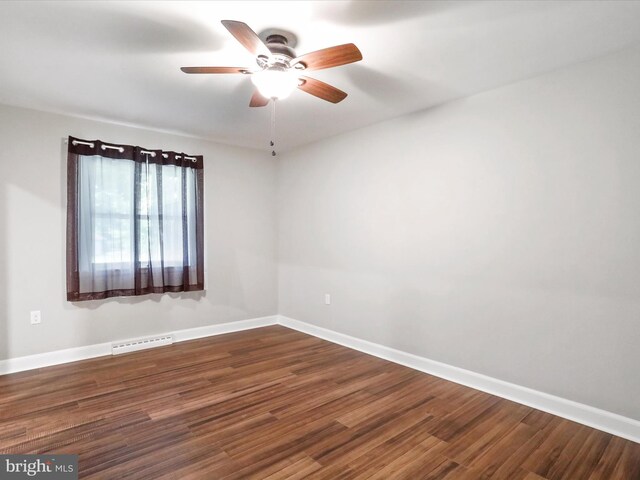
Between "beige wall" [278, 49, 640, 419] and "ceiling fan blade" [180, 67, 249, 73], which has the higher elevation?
"ceiling fan blade" [180, 67, 249, 73]

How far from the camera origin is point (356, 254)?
3916 mm

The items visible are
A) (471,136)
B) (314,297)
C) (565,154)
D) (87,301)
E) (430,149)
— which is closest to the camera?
(565,154)

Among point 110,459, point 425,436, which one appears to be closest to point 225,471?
point 110,459

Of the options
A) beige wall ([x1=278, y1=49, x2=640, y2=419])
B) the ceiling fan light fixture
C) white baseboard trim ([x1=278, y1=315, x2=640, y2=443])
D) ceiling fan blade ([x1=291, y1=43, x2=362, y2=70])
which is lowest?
white baseboard trim ([x1=278, y1=315, x2=640, y2=443])

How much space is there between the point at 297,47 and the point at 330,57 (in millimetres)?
413

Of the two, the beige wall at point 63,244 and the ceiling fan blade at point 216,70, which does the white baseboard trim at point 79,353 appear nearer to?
the beige wall at point 63,244

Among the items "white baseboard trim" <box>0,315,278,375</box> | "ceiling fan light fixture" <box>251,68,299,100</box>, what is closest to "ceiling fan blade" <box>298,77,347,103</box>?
"ceiling fan light fixture" <box>251,68,299,100</box>

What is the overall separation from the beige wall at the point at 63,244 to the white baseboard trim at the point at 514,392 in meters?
1.64

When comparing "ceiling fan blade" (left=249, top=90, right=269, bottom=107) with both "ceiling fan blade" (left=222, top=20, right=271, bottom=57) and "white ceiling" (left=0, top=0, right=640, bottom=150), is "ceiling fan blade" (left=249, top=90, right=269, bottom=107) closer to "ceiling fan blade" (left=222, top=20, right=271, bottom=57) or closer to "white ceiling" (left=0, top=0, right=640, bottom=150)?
"white ceiling" (left=0, top=0, right=640, bottom=150)

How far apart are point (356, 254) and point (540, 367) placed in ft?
6.37

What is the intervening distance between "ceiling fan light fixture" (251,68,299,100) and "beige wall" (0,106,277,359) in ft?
7.67

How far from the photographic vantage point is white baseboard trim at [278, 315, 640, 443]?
2.22 m

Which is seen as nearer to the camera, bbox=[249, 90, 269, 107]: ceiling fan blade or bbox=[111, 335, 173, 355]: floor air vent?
bbox=[249, 90, 269, 107]: ceiling fan blade

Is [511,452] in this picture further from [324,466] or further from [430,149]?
[430,149]
